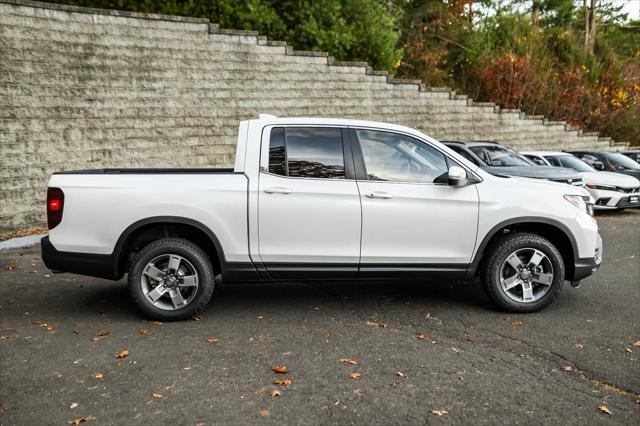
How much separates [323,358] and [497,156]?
360 inches

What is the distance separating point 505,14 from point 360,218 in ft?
80.7

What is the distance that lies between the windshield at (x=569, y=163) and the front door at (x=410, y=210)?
9.85 metres

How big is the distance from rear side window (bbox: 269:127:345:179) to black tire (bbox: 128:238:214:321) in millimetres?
1072

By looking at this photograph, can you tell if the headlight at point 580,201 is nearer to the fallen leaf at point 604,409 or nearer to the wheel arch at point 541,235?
the wheel arch at point 541,235

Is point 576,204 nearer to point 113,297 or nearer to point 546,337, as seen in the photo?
point 546,337

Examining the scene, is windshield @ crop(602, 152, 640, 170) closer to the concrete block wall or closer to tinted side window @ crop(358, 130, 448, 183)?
the concrete block wall

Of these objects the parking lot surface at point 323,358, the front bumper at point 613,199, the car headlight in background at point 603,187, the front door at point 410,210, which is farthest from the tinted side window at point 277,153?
the car headlight in background at point 603,187

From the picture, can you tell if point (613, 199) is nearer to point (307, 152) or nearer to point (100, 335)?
point (307, 152)

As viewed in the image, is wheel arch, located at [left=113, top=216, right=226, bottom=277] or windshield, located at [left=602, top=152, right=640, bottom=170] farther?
windshield, located at [left=602, top=152, right=640, bottom=170]

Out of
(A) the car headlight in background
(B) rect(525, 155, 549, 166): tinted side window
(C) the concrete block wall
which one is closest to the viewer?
(C) the concrete block wall

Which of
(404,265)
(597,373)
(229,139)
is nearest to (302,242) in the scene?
(404,265)

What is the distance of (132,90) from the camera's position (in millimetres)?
11961

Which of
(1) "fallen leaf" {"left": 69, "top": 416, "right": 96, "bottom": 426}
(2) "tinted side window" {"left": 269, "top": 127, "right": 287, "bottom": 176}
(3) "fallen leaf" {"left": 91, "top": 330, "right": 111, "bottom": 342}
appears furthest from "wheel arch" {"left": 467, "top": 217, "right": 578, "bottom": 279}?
(1) "fallen leaf" {"left": 69, "top": 416, "right": 96, "bottom": 426}

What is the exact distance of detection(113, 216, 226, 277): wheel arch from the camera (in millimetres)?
5551
